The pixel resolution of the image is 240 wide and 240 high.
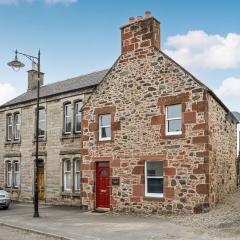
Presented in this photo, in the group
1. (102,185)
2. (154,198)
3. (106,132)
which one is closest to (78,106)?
(106,132)

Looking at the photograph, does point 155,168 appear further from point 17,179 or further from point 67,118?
point 17,179

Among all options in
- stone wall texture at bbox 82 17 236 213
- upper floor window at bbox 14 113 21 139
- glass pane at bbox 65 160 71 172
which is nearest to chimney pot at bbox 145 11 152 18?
stone wall texture at bbox 82 17 236 213

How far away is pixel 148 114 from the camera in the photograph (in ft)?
62.7

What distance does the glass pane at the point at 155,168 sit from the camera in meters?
18.6

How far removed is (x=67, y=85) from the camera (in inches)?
1077

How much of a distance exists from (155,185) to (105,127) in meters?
4.42

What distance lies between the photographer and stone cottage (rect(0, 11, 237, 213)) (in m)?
17.5

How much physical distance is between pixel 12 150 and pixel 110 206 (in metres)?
11.7

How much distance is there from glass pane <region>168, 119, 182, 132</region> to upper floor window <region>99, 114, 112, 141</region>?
12.1 ft

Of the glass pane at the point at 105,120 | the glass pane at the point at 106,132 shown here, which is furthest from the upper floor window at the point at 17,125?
the glass pane at the point at 106,132

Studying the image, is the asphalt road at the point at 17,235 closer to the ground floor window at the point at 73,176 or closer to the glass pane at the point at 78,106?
the ground floor window at the point at 73,176

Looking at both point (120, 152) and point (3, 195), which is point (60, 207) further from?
point (120, 152)

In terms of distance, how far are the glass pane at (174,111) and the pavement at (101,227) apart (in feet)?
15.6

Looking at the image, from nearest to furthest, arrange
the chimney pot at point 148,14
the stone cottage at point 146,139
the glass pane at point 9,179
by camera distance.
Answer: the stone cottage at point 146,139 < the chimney pot at point 148,14 < the glass pane at point 9,179
